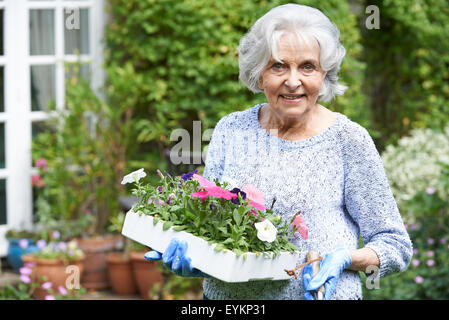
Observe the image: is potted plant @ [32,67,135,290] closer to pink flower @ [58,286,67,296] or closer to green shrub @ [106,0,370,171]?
green shrub @ [106,0,370,171]

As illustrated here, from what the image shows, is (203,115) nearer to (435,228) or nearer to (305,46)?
(435,228)

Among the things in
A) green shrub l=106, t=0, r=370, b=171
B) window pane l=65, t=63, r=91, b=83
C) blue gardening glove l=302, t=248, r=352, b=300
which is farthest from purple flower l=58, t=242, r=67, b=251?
blue gardening glove l=302, t=248, r=352, b=300

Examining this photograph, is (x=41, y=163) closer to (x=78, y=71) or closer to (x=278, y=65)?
(x=78, y=71)

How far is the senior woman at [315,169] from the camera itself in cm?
187

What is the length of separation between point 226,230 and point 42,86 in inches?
130

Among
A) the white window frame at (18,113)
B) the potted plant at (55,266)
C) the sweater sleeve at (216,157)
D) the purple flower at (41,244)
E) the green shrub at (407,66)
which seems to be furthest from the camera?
the green shrub at (407,66)

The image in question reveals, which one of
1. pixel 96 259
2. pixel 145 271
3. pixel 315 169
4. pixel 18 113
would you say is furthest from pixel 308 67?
pixel 18 113

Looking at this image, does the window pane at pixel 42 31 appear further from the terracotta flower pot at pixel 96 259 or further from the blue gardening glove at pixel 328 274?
the blue gardening glove at pixel 328 274

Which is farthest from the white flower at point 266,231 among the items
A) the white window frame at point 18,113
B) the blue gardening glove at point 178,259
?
the white window frame at point 18,113

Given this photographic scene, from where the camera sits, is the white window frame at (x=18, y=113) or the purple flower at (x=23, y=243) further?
the white window frame at (x=18, y=113)

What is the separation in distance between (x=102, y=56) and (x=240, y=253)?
3416mm

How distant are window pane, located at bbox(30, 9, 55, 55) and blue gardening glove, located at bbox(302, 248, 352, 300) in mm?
3408

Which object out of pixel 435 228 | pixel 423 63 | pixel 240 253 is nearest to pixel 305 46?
pixel 240 253

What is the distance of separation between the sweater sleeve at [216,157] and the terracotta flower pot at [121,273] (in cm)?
239
